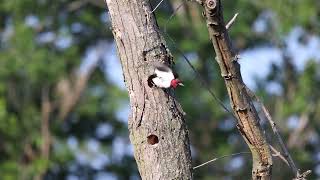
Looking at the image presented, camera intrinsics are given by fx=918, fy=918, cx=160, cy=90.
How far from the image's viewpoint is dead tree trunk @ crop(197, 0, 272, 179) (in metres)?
3.67

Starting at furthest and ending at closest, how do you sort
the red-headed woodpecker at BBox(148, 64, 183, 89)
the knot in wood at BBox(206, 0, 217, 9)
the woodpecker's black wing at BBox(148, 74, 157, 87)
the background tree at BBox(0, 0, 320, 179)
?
the background tree at BBox(0, 0, 320, 179)
the woodpecker's black wing at BBox(148, 74, 157, 87)
the red-headed woodpecker at BBox(148, 64, 183, 89)
the knot in wood at BBox(206, 0, 217, 9)

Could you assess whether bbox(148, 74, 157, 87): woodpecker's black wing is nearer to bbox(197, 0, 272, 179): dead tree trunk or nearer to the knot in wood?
bbox(197, 0, 272, 179): dead tree trunk

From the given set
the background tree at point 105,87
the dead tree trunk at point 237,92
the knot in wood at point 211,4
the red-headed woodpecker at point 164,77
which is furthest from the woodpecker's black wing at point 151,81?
the background tree at point 105,87

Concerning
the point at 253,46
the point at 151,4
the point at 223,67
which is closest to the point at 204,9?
the point at 223,67

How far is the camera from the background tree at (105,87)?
561 inches

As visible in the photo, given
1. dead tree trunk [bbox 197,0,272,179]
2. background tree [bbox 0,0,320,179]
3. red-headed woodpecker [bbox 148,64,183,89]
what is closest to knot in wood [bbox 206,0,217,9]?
dead tree trunk [bbox 197,0,272,179]

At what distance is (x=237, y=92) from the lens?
3.87 m

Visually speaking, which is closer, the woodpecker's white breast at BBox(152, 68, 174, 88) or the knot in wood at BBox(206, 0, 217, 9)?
the knot in wood at BBox(206, 0, 217, 9)

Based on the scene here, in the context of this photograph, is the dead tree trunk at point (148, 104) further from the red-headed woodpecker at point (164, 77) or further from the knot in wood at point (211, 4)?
the knot in wood at point (211, 4)

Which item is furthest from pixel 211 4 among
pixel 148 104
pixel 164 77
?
pixel 148 104

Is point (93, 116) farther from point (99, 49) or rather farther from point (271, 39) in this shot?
point (271, 39)

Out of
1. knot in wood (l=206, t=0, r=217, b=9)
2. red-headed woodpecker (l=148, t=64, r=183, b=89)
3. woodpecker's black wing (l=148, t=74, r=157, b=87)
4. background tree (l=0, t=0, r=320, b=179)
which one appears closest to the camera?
knot in wood (l=206, t=0, r=217, b=9)

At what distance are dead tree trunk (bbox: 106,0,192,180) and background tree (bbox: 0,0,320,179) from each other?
9.14 m

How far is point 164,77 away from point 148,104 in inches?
6.2
